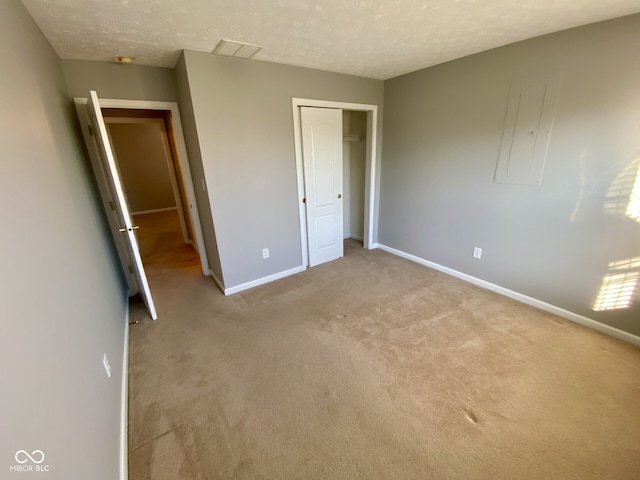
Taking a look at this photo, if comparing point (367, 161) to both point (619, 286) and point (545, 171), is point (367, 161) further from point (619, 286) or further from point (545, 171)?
point (619, 286)

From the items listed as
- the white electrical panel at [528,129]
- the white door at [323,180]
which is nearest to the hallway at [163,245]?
the white door at [323,180]

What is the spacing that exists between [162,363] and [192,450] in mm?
828

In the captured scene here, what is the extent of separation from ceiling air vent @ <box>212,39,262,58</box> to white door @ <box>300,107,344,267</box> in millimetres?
787

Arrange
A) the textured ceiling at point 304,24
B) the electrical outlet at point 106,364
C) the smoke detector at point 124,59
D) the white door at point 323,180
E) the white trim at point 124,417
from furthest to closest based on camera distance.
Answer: the white door at point 323,180, the smoke detector at point 124,59, the textured ceiling at point 304,24, the electrical outlet at point 106,364, the white trim at point 124,417

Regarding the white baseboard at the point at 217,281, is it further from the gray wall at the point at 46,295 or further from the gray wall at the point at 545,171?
the gray wall at the point at 545,171

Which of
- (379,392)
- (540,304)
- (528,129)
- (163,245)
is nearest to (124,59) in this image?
(163,245)

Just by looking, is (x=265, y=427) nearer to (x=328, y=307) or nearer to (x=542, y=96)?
(x=328, y=307)

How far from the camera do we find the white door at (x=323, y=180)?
10.5ft

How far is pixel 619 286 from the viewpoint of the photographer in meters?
2.14

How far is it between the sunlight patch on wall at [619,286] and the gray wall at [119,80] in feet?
14.1

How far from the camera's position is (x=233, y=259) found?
2.98 meters

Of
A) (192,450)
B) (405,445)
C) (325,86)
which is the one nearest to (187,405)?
(192,450)

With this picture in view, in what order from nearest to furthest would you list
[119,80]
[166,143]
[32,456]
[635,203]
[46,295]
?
[32,456], [46,295], [635,203], [119,80], [166,143]

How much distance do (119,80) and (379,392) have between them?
345cm
